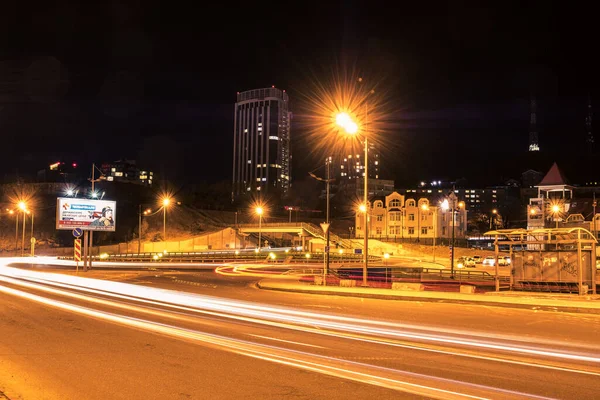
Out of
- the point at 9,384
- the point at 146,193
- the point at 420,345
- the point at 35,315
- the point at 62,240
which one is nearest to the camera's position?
the point at 9,384

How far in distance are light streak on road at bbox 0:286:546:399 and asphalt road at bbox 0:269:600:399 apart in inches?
1.0

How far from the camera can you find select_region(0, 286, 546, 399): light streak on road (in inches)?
299

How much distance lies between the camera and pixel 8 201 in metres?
138

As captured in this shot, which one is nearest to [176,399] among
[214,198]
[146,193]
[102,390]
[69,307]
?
[102,390]

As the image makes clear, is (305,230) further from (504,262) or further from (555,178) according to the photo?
(555,178)

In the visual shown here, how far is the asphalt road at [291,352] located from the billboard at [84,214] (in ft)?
87.9

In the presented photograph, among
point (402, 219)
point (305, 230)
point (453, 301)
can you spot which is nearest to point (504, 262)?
point (305, 230)

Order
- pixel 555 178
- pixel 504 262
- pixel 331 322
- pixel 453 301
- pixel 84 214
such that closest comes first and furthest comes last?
1. pixel 331 322
2. pixel 453 301
3. pixel 84 214
4. pixel 504 262
5. pixel 555 178

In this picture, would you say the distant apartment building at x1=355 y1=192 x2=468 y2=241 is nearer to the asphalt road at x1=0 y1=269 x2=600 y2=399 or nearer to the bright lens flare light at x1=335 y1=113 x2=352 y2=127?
the bright lens flare light at x1=335 y1=113 x2=352 y2=127

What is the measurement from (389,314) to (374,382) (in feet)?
32.8

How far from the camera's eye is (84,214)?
45.5m

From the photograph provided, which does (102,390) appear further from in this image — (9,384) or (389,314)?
(389,314)

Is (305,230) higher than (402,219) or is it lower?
lower

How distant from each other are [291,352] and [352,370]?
79.0 inches
